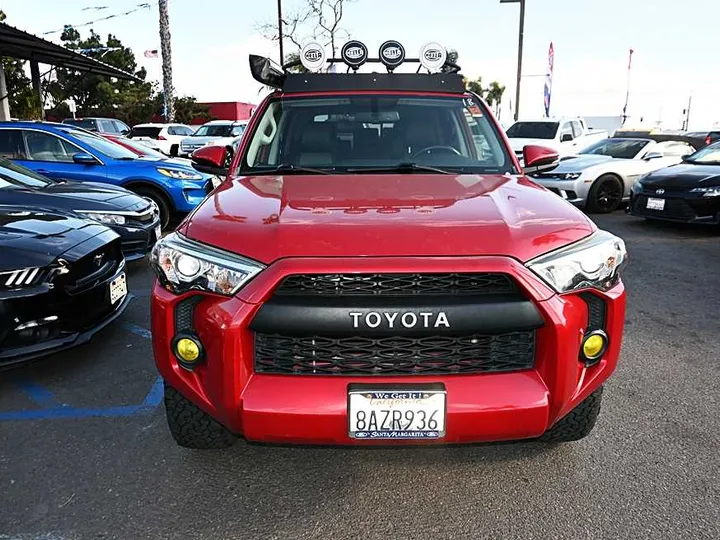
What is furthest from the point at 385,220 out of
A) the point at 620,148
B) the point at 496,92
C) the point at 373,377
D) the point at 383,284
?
the point at 496,92

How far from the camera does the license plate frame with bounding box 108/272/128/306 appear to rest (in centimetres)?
408

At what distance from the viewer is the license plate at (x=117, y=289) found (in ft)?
13.4

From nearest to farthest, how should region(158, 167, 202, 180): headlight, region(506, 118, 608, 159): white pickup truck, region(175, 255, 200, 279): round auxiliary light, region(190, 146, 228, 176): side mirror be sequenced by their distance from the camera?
region(175, 255, 200, 279): round auxiliary light < region(190, 146, 228, 176): side mirror < region(158, 167, 202, 180): headlight < region(506, 118, 608, 159): white pickup truck

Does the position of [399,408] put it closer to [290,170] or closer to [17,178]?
[290,170]

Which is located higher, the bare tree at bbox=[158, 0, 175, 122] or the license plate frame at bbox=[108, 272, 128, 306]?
the bare tree at bbox=[158, 0, 175, 122]

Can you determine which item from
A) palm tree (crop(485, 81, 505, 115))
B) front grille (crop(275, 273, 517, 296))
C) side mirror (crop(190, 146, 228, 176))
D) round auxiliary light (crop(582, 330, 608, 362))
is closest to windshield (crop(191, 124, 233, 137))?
side mirror (crop(190, 146, 228, 176))

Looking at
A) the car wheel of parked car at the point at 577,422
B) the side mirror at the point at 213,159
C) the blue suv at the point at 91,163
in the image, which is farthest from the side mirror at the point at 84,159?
the car wheel of parked car at the point at 577,422

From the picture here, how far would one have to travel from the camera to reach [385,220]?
2.32 m

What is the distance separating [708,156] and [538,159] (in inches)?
286

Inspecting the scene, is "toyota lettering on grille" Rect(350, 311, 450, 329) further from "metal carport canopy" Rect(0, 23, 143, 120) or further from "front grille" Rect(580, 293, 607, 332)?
"metal carport canopy" Rect(0, 23, 143, 120)

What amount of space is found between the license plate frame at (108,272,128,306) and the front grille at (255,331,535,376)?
7.60 ft

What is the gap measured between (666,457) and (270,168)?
2.52 m

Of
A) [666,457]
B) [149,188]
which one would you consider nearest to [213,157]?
[666,457]

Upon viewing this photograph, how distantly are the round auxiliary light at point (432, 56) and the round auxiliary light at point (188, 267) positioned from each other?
2.40 m
